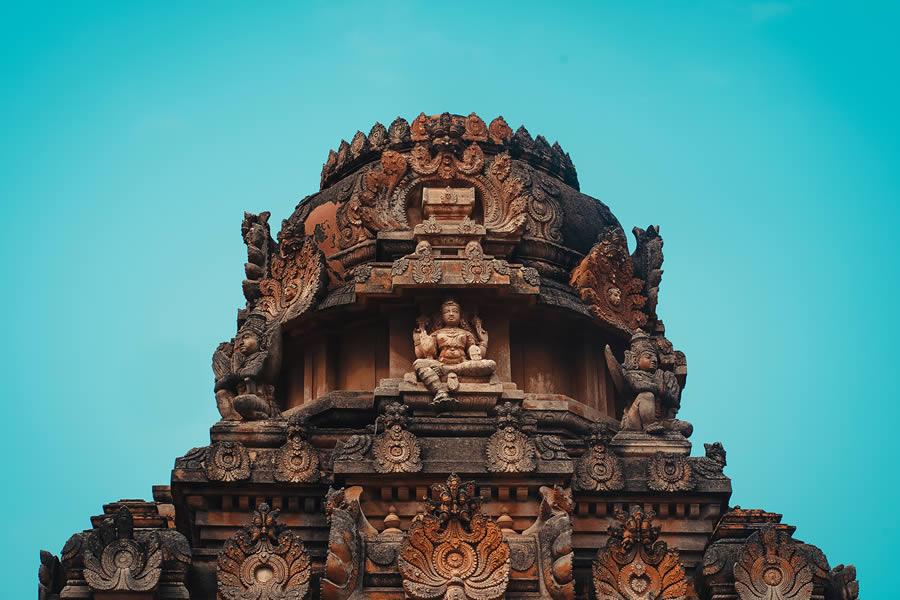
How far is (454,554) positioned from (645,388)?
18.6ft

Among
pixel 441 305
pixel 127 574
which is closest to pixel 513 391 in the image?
pixel 441 305

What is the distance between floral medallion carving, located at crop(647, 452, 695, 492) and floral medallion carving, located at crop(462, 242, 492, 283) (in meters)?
4.26

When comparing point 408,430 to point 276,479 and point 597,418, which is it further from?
point 597,418

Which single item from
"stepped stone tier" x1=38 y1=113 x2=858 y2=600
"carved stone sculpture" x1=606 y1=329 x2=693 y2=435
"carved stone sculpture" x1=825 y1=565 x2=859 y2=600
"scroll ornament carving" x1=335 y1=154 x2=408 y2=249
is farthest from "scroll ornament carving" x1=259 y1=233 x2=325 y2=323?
"carved stone sculpture" x1=825 y1=565 x2=859 y2=600

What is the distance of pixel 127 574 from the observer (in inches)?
949

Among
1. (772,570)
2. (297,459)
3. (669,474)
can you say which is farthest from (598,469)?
(297,459)

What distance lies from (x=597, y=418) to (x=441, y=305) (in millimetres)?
3644

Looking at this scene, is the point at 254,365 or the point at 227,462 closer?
the point at 227,462

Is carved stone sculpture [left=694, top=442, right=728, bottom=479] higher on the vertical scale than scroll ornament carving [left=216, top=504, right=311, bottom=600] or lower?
higher

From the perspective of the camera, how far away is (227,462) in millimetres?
25969

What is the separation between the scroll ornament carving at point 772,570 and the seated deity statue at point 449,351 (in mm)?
5310

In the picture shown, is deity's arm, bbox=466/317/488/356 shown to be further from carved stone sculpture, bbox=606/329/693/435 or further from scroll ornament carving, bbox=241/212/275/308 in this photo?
scroll ornament carving, bbox=241/212/275/308

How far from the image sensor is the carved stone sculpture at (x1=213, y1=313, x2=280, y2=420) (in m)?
27.7

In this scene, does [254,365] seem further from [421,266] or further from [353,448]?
[353,448]
